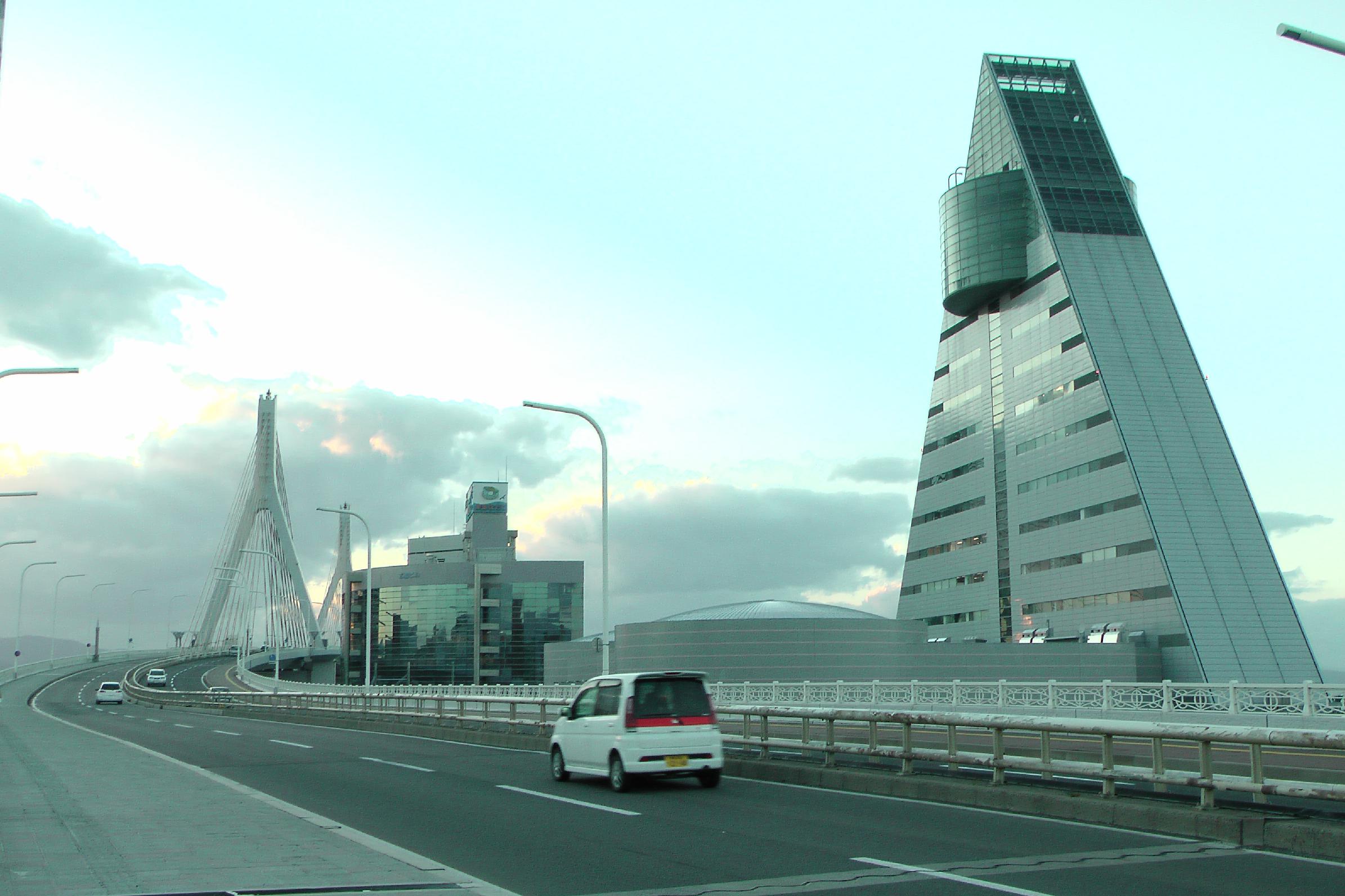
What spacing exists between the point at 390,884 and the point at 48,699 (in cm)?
7599

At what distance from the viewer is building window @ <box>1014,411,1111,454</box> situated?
94.8m

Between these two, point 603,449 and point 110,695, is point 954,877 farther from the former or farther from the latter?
point 110,695

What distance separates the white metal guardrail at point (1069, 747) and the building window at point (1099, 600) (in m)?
62.9

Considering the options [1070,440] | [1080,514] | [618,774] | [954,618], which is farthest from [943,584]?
[618,774]

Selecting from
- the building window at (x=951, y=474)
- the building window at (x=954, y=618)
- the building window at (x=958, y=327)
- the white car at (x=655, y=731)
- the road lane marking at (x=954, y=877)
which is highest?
the building window at (x=958, y=327)

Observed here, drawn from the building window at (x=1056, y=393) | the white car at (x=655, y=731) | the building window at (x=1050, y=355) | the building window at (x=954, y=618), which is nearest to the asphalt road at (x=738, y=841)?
the white car at (x=655, y=731)

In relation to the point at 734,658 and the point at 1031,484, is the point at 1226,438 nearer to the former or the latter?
the point at 1031,484

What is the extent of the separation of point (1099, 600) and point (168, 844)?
305 feet

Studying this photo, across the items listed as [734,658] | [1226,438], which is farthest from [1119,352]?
[734,658]

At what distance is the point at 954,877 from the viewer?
31.4 ft

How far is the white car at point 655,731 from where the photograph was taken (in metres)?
16.6

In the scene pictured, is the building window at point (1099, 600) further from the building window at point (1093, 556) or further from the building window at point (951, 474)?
the building window at point (951, 474)

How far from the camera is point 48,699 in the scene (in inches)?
2901

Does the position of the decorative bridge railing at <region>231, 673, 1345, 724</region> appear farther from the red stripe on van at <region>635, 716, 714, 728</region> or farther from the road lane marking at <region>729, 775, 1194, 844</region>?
the red stripe on van at <region>635, 716, 714, 728</region>
